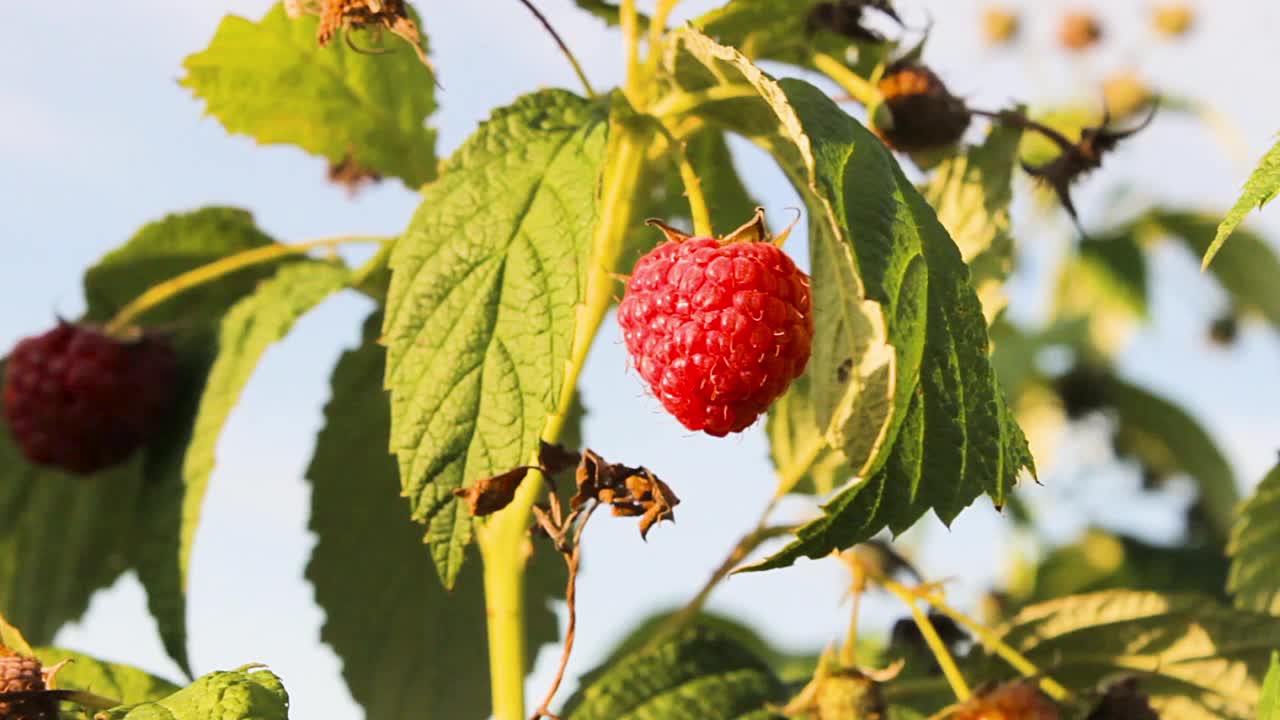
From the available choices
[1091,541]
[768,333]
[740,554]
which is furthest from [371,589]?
[1091,541]

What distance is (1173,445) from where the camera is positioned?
3.60 m

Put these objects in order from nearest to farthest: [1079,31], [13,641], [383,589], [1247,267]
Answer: [13,641], [383,589], [1247,267], [1079,31]

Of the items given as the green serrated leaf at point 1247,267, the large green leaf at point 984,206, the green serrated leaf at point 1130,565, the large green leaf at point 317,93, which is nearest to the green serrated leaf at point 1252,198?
the large green leaf at point 984,206

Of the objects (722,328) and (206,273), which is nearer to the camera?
(722,328)

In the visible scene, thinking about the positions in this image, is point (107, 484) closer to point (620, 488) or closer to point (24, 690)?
point (24, 690)

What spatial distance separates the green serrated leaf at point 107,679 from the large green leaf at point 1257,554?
45.4 inches

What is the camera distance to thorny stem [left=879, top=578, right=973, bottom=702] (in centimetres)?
147

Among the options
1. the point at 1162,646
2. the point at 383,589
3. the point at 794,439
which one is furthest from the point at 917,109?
the point at 383,589

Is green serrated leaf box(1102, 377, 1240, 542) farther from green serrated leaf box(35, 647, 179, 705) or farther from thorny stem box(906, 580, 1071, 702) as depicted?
green serrated leaf box(35, 647, 179, 705)

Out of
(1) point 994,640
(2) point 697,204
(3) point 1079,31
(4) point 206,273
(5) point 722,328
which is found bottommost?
(1) point 994,640

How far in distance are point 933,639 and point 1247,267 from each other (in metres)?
2.41

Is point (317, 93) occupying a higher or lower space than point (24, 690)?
higher

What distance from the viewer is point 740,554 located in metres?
1.54

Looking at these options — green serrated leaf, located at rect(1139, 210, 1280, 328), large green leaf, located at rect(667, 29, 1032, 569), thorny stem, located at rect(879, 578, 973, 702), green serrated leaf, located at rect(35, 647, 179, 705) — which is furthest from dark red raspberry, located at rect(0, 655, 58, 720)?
green serrated leaf, located at rect(1139, 210, 1280, 328)
